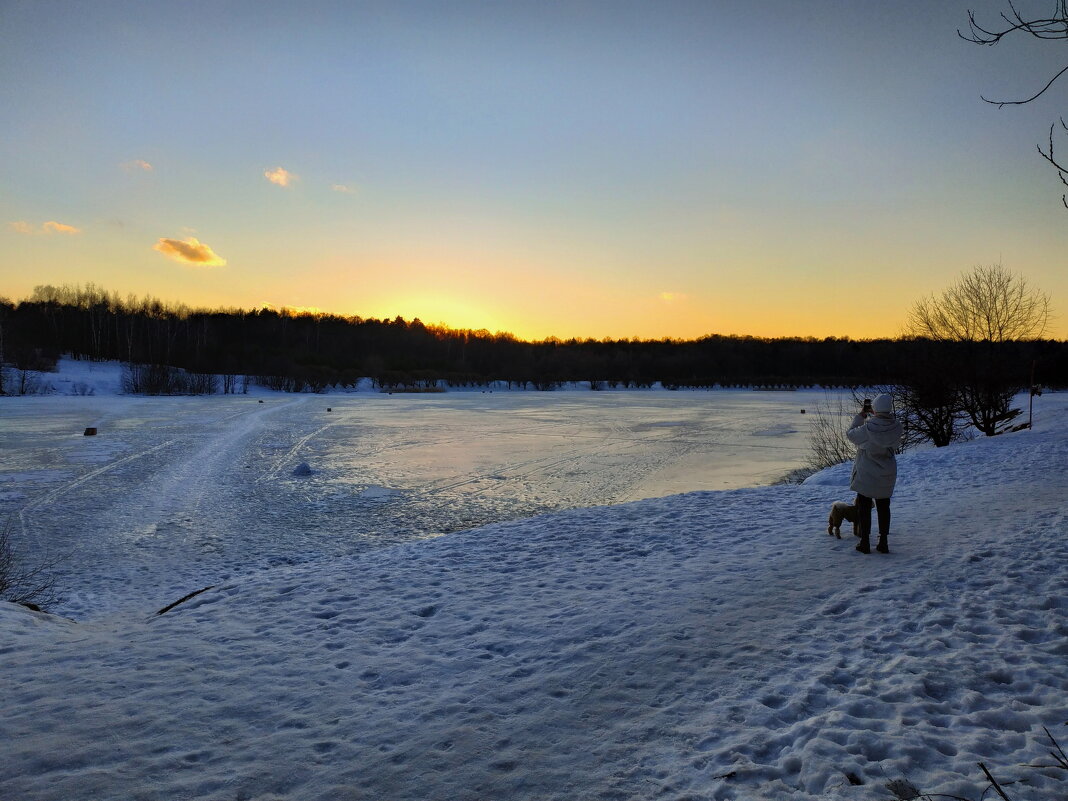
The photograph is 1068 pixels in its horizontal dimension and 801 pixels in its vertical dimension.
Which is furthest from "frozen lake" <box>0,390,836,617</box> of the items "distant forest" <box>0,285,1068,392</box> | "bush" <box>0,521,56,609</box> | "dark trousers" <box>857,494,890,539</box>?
"distant forest" <box>0,285,1068,392</box>

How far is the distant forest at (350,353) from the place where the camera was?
81.5 m

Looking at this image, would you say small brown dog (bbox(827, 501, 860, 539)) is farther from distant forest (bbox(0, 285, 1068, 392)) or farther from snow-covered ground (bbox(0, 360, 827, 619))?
distant forest (bbox(0, 285, 1068, 392))

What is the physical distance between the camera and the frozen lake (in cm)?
938

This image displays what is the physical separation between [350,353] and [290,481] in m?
111

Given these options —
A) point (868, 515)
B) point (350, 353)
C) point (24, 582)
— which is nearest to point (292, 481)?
point (24, 582)

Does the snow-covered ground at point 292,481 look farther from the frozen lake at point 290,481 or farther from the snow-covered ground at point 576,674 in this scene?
the snow-covered ground at point 576,674

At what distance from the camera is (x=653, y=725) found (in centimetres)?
355

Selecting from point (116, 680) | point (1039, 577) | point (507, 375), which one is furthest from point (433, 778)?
point (507, 375)

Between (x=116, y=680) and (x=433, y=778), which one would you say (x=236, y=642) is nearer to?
(x=116, y=680)

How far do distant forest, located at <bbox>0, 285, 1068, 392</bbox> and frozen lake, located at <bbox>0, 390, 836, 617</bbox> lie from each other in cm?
4686

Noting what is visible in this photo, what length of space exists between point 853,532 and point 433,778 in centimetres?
655

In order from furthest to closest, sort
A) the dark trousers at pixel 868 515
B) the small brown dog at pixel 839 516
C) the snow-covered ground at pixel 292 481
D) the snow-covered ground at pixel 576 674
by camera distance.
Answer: the snow-covered ground at pixel 292 481 < the small brown dog at pixel 839 516 < the dark trousers at pixel 868 515 < the snow-covered ground at pixel 576 674

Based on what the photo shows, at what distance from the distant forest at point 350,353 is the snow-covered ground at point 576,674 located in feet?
215

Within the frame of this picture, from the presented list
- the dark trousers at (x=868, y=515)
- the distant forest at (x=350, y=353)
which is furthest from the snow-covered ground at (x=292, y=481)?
the distant forest at (x=350, y=353)
